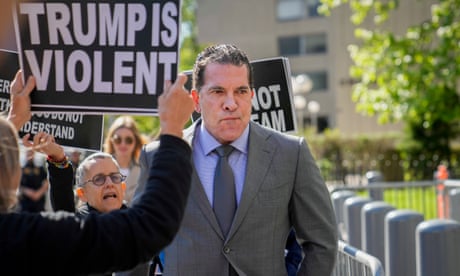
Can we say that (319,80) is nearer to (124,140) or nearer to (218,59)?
(124,140)

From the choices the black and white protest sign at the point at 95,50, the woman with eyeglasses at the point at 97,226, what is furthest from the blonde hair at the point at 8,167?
the black and white protest sign at the point at 95,50

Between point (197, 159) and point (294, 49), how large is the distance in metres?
45.5

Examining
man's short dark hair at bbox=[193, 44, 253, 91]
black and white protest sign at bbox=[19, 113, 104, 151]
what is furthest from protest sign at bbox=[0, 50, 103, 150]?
man's short dark hair at bbox=[193, 44, 253, 91]

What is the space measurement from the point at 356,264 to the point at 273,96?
1.27 meters

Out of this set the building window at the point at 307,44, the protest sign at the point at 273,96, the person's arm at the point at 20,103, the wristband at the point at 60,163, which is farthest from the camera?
the building window at the point at 307,44

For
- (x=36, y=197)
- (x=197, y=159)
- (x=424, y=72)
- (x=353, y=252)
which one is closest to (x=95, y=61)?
(x=197, y=159)

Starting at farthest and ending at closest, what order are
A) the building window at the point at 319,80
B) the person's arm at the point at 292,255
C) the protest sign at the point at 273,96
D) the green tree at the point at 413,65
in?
the building window at the point at 319,80
the green tree at the point at 413,65
the protest sign at the point at 273,96
the person's arm at the point at 292,255

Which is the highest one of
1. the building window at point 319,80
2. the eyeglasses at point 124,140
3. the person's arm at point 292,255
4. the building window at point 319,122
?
the eyeglasses at point 124,140

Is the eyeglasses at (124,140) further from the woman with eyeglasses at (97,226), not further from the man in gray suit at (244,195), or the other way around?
the woman with eyeglasses at (97,226)

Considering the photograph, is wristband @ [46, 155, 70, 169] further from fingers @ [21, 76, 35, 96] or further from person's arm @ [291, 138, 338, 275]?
person's arm @ [291, 138, 338, 275]

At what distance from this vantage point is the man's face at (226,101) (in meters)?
3.50

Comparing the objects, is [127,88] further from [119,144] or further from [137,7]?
[119,144]

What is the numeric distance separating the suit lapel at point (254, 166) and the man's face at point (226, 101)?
10cm

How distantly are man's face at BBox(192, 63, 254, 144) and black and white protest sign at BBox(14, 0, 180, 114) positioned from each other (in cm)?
53
